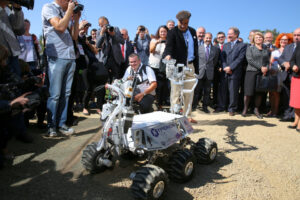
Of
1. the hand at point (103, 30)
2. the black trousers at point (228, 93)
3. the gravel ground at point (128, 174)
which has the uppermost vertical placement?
the hand at point (103, 30)

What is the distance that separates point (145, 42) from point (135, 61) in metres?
3.02

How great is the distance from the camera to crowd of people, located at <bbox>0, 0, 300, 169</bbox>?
2885 mm

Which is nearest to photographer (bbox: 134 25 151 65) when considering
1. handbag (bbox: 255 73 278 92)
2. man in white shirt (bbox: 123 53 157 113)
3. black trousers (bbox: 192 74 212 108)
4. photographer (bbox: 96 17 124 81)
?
photographer (bbox: 96 17 124 81)

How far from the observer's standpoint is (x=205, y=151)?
9.59ft

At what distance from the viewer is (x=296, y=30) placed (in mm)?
5344

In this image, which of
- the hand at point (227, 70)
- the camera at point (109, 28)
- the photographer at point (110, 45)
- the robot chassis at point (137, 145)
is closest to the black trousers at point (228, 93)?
the hand at point (227, 70)

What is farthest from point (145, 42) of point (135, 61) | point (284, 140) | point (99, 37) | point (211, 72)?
point (284, 140)

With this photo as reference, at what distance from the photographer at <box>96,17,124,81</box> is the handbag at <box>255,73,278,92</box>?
137 inches

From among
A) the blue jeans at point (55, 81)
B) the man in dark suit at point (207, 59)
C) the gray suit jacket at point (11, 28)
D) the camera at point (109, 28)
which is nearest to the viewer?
the gray suit jacket at point (11, 28)

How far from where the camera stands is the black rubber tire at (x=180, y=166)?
2.41m

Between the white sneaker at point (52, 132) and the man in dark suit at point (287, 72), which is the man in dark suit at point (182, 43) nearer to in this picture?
the white sneaker at point (52, 132)

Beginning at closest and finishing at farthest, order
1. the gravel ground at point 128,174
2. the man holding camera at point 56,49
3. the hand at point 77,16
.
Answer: the gravel ground at point 128,174 < the man holding camera at point 56,49 < the hand at point 77,16

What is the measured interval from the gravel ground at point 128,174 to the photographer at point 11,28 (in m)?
1.18

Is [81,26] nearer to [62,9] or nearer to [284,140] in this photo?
[62,9]
